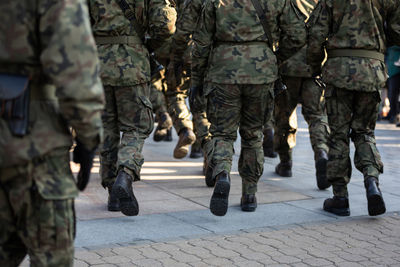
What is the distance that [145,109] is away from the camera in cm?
584

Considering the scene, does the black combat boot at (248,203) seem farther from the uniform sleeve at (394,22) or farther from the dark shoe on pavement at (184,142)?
Answer: the dark shoe on pavement at (184,142)

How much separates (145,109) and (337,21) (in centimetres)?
182

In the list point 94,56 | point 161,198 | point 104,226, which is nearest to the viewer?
point 94,56

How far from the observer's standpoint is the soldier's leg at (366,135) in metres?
5.98

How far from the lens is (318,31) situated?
6.07 m

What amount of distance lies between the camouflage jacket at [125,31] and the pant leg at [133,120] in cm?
9

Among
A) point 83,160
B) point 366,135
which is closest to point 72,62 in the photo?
point 83,160

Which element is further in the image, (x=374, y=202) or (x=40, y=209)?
(x=374, y=202)

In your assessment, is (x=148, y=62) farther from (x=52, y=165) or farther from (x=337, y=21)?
(x=52, y=165)

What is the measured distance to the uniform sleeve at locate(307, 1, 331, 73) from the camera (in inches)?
237

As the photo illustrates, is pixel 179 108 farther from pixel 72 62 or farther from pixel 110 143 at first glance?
pixel 72 62

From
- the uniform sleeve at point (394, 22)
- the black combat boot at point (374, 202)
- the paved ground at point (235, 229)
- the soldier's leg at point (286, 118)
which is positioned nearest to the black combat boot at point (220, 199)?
the paved ground at point (235, 229)

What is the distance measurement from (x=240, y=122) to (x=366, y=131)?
1111 mm

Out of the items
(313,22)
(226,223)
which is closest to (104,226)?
(226,223)
